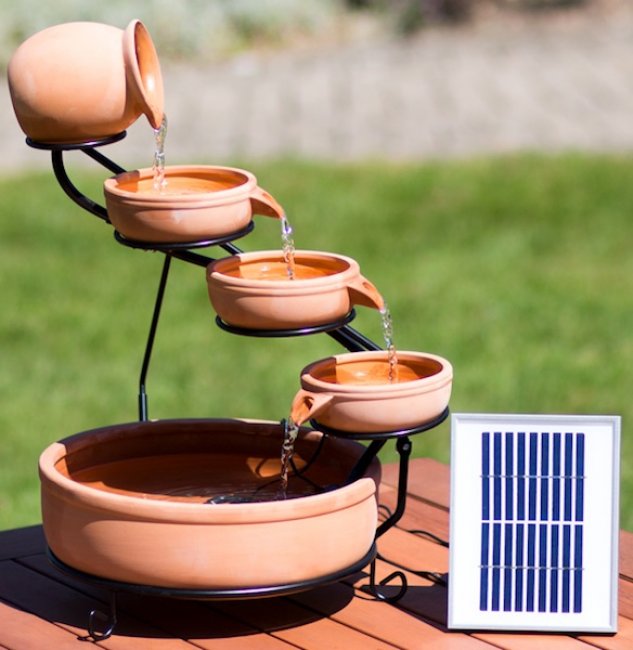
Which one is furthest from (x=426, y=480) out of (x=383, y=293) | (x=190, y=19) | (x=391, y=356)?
(x=190, y=19)

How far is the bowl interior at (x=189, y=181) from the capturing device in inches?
114

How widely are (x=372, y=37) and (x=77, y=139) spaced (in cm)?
843

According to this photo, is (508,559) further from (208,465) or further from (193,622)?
(208,465)

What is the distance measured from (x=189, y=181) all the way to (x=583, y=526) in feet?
3.47

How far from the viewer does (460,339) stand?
223 inches

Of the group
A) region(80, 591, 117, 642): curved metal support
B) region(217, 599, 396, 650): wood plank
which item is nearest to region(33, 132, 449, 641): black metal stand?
region(80, 591, 117, 642): curved metal support

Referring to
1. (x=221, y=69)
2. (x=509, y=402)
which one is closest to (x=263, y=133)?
(x=221, y=69)

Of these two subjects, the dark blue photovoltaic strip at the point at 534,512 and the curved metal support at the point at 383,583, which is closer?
the dark blue photovoltaic strip at the point at 534,512

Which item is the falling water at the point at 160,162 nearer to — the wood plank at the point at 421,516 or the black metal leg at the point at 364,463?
the black metal leg at the point at 364,463

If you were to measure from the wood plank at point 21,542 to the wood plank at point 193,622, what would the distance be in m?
0.27

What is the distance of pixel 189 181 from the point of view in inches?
117

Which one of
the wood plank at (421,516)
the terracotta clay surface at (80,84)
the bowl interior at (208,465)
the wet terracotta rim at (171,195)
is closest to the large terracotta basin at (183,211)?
the wet terracotta rim at (171,195)

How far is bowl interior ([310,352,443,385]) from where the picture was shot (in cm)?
277

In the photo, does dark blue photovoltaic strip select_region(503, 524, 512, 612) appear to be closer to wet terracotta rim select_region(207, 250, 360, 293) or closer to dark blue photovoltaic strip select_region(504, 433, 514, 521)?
dark blue photovoltaic strip select_region(504, 433, 514, 521)
